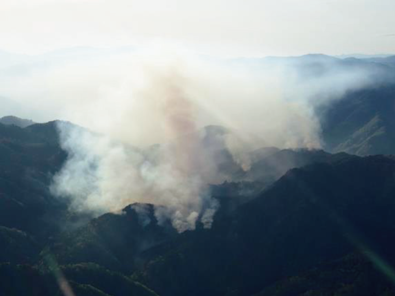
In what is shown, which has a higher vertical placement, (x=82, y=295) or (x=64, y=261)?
(x=64, y=261)

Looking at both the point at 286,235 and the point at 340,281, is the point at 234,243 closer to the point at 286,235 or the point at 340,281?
the point at 286,235

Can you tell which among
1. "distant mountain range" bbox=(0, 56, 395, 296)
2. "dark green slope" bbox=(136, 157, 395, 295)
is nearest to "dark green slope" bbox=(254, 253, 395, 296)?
"distant mountain range" bbox=(0, 56, 395, 296)

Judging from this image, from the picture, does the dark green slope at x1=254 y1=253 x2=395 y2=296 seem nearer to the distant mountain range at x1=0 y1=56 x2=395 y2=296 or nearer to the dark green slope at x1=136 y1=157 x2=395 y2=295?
the distant mountain range at x1=0 y1=56 x2=395 y2=296

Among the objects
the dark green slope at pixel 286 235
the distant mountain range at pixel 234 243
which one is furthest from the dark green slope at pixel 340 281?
the dark green slope at pixel 286 235

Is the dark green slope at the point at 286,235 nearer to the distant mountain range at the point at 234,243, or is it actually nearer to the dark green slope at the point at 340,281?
the distant mountain range at the point at 234,243

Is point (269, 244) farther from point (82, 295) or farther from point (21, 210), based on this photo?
point (21, 210)

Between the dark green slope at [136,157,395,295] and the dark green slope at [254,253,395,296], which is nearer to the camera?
the dark green slope at [254,253,395,296]

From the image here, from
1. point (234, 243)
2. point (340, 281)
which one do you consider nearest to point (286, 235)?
point (234, 243)

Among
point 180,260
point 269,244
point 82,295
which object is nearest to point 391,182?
point 269,244

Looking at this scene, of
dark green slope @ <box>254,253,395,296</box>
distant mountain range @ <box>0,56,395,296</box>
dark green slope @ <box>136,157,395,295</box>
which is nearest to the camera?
dark green slope @ <box>254,253,395,296</box>

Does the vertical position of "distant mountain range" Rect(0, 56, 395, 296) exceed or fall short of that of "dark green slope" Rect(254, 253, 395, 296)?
it exceeds it
